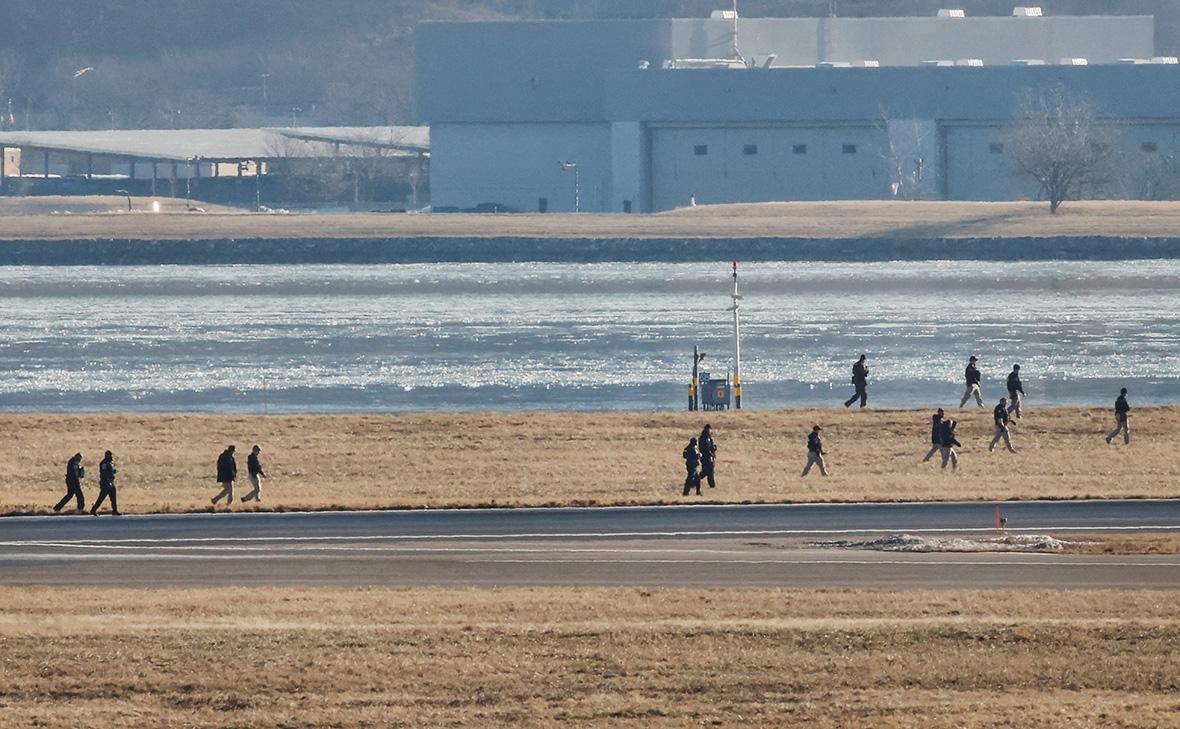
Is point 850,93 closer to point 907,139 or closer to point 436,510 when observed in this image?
point 907,139

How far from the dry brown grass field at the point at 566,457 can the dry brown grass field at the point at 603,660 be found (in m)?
10.2

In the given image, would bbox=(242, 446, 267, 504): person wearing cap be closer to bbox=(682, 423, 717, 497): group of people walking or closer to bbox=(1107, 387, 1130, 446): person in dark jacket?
bbox=(682, 423, 717, 497): group of people walking

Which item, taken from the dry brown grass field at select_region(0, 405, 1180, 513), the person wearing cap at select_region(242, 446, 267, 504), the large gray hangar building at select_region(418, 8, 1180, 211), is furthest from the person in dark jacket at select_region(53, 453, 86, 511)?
the large gray hangar building at select_region(418, 8, 1180, 211)

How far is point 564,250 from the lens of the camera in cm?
12056

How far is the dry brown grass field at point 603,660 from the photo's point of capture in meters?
18.1

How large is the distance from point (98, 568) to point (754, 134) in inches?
3973

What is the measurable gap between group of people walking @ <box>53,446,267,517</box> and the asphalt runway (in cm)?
56

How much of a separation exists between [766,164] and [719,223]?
901 cm

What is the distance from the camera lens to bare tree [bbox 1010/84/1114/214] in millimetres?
114562

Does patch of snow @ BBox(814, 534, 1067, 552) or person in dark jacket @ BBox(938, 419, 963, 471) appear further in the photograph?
person in dark jacket @ BBox(938, 419, 963, 471)

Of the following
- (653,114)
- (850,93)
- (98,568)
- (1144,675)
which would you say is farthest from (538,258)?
(1144,675)

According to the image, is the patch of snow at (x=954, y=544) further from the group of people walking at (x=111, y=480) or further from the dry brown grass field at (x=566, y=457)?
the group of people walking at (x=111, y=480)

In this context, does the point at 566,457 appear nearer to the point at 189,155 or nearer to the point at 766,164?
the point at 766,164

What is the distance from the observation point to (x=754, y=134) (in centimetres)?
12488
